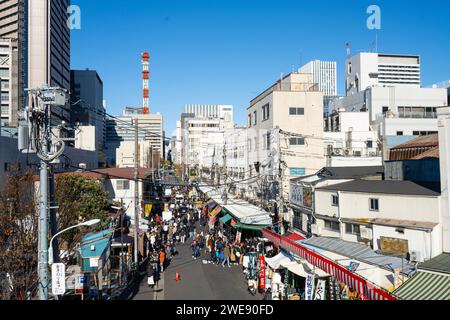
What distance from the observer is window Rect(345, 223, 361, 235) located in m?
19.5

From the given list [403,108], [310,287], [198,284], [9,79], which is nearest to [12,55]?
[9,79]

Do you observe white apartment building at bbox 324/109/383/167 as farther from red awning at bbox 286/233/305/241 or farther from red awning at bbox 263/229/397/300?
red awning at bbox 263/229/397/300

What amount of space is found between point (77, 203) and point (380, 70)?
146057mm

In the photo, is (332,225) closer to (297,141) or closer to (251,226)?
(251,226)

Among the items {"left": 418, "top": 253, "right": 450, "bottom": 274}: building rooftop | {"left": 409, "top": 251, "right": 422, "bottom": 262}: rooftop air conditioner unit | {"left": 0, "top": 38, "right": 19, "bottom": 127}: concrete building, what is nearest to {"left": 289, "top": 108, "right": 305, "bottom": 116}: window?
{"left": 409, "top": 251, "right": 422, "bottom": 262}: rooftop air conditioner unit

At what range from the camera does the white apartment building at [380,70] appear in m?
Result: 105

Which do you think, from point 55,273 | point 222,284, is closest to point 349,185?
point 222,284

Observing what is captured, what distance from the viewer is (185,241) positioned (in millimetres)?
33719

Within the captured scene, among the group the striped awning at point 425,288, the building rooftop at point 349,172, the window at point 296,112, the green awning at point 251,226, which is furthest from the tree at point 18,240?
the window at point 296,112

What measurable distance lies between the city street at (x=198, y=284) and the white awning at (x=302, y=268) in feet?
6.94

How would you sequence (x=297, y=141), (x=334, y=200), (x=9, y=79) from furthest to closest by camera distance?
(x=9, y=79) < (x=297, y=141) < (x=334, y=200)

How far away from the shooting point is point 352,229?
65.1ft

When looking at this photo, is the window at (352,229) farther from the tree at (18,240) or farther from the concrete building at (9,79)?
the concrete building at (9,79)
